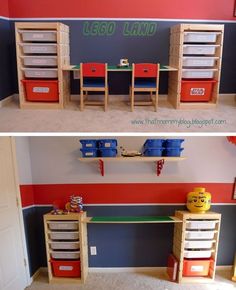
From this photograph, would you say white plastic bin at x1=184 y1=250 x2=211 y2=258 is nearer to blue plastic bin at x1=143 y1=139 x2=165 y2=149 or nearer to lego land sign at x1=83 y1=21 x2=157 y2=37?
blue plastic bin at x1=143 y1=139 x2=165 y2=149

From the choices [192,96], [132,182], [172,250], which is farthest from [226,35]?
[172,250]

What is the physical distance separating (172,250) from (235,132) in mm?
1451

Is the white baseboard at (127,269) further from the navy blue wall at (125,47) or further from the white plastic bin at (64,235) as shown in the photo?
the navy blue wall at (125,47)

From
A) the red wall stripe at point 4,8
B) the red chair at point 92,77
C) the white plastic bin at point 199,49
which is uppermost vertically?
the red wall stripe at point 4,8

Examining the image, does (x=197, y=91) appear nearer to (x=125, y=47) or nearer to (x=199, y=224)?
(x=125, y=47)

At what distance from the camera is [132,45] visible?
8.47ft

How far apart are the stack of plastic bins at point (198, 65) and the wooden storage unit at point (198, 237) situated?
104 centimetres

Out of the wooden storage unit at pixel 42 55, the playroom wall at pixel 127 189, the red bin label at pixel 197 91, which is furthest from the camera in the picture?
the playroom wall at pixel 127 189

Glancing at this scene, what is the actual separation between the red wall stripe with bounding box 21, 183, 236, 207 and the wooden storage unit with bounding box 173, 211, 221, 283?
0.22 meters

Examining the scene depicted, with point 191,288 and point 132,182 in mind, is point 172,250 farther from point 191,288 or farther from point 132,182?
point 132,182

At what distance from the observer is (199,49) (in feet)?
8.05

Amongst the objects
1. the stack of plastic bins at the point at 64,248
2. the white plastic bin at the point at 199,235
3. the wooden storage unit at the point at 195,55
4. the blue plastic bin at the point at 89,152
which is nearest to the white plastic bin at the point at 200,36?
the wooden storage unit at the point at 195,55

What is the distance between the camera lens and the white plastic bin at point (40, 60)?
2428 millimetres

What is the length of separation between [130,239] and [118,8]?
2098mm
